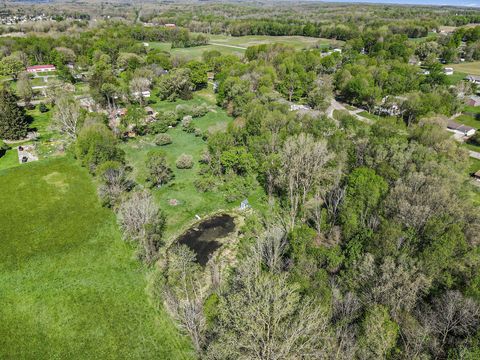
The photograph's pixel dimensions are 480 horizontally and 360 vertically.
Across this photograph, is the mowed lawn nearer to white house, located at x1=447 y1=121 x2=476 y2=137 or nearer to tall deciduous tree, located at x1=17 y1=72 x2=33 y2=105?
tall deciduous tree, located at x1=17 y1=72 x2=33 y2=105

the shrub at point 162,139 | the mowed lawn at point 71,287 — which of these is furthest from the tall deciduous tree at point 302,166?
the shrub at point 162,139

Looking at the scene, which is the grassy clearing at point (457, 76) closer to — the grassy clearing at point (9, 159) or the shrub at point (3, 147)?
the grassy clearing at point (9, 159)

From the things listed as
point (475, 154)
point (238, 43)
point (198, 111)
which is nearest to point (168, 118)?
point (198, 111)

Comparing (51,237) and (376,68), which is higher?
(376,68)

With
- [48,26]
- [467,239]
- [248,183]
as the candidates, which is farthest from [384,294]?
[48,26]

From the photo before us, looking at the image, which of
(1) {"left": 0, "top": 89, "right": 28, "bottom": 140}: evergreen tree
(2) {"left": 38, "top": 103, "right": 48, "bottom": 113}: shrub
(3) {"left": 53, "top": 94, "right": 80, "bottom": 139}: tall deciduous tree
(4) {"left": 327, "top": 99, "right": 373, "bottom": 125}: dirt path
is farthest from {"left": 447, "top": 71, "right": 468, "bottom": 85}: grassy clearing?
(2) {"left": 38, "top": 103, "right": 48, "bottom": 113}: shrub

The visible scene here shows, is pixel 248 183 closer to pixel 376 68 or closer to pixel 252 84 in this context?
pixel 252 84
